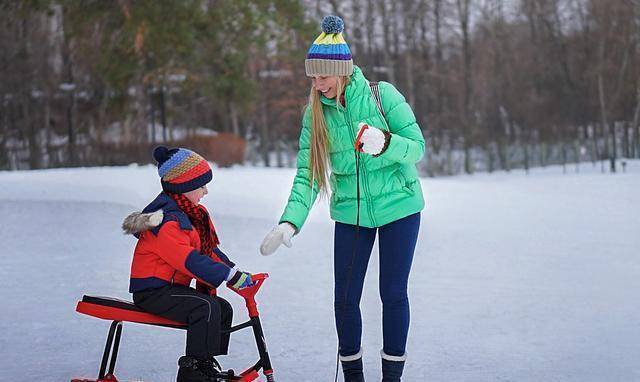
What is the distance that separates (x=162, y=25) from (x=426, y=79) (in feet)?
94.5

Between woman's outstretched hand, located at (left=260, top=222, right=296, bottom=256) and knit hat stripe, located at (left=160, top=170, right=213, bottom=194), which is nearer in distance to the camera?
woman's outstretched hand, located at (left=260, top=222, right=296, bottom=256)

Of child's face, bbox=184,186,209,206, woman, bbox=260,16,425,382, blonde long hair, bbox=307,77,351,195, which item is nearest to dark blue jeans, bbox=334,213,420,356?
woman, bbox=260,16,425,382

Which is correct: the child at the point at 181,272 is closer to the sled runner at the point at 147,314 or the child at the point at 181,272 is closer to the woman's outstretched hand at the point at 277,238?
the sled runner at the point at 147,314

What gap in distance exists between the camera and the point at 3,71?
1239 inches

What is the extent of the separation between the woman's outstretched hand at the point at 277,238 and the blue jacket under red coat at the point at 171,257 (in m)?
0.17

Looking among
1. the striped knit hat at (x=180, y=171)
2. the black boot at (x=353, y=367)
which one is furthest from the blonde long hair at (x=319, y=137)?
the black boot at (x=353, y=367)

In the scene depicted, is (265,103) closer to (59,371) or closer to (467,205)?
(467,205)

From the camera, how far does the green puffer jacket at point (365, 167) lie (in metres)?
3.66

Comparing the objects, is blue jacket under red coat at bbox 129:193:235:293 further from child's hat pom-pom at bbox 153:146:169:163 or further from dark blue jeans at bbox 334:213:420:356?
dark blue jeans at bbox 334:213:420:356

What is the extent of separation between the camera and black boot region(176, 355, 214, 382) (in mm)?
3557

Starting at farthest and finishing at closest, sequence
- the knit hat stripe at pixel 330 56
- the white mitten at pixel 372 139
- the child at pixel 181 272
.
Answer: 1. the knit hat stripe at pixel 330 56
2. the child at pixel 181 272
3. the white mitten at pixel 372 139

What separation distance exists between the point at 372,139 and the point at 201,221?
0.84 meters

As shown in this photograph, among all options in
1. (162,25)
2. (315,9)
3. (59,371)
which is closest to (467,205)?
(162,25)

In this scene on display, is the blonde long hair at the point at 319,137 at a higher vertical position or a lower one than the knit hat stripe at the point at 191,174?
higher
